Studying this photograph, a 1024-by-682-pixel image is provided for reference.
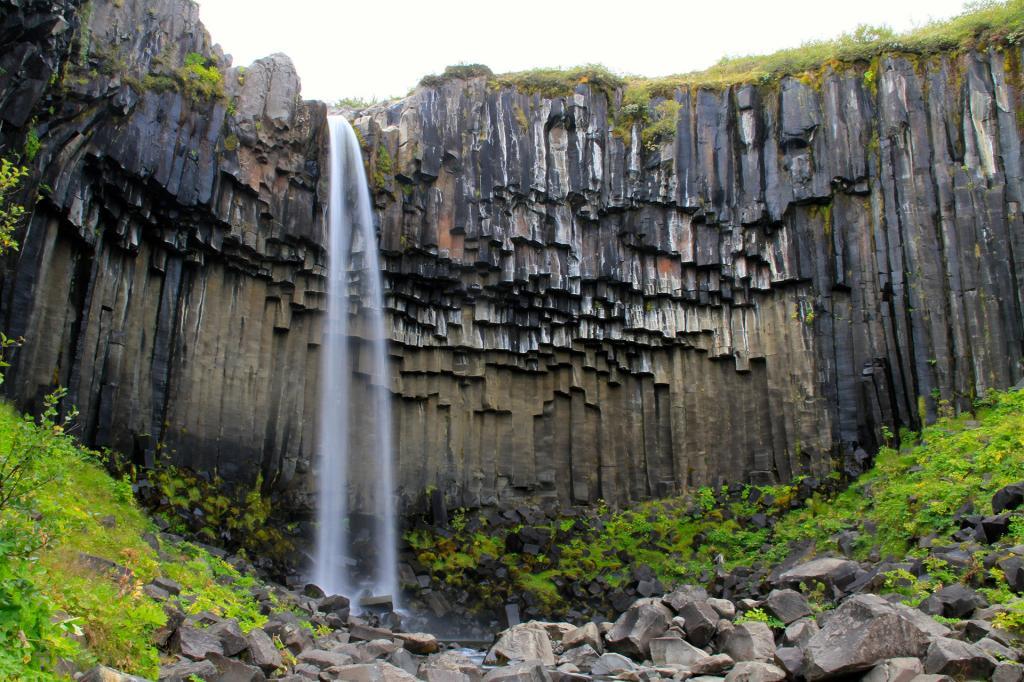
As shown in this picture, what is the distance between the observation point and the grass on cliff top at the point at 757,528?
15.4m

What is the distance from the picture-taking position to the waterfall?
21.0 m

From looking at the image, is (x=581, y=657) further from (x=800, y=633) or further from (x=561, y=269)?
(x=561, y=269)

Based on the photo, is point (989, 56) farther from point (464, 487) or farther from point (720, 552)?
point (464, 487)

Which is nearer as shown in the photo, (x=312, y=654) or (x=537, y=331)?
(x=312, y=654)

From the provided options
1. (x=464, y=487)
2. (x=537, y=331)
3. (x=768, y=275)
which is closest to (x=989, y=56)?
(x=768, y=275)

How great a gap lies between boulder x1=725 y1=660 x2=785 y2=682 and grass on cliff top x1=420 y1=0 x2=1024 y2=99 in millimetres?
18377

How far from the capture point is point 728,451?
2341cm

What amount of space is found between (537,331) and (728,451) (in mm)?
6328

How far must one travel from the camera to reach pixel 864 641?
9070 mm

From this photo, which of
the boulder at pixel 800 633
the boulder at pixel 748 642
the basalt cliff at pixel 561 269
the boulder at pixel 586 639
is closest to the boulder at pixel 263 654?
the boulder at pixel 586 639

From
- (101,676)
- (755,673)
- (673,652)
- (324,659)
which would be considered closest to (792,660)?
(755,673)

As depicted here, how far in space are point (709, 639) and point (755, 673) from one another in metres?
2.51

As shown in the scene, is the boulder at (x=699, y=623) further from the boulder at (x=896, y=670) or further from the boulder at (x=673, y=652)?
the boulder at (x=896, y=670)

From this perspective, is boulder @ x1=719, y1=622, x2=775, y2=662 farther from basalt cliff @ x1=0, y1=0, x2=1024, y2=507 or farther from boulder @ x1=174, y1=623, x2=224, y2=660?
basalt cliff @ x1=0, y1=0, x2=1024, y2=507
